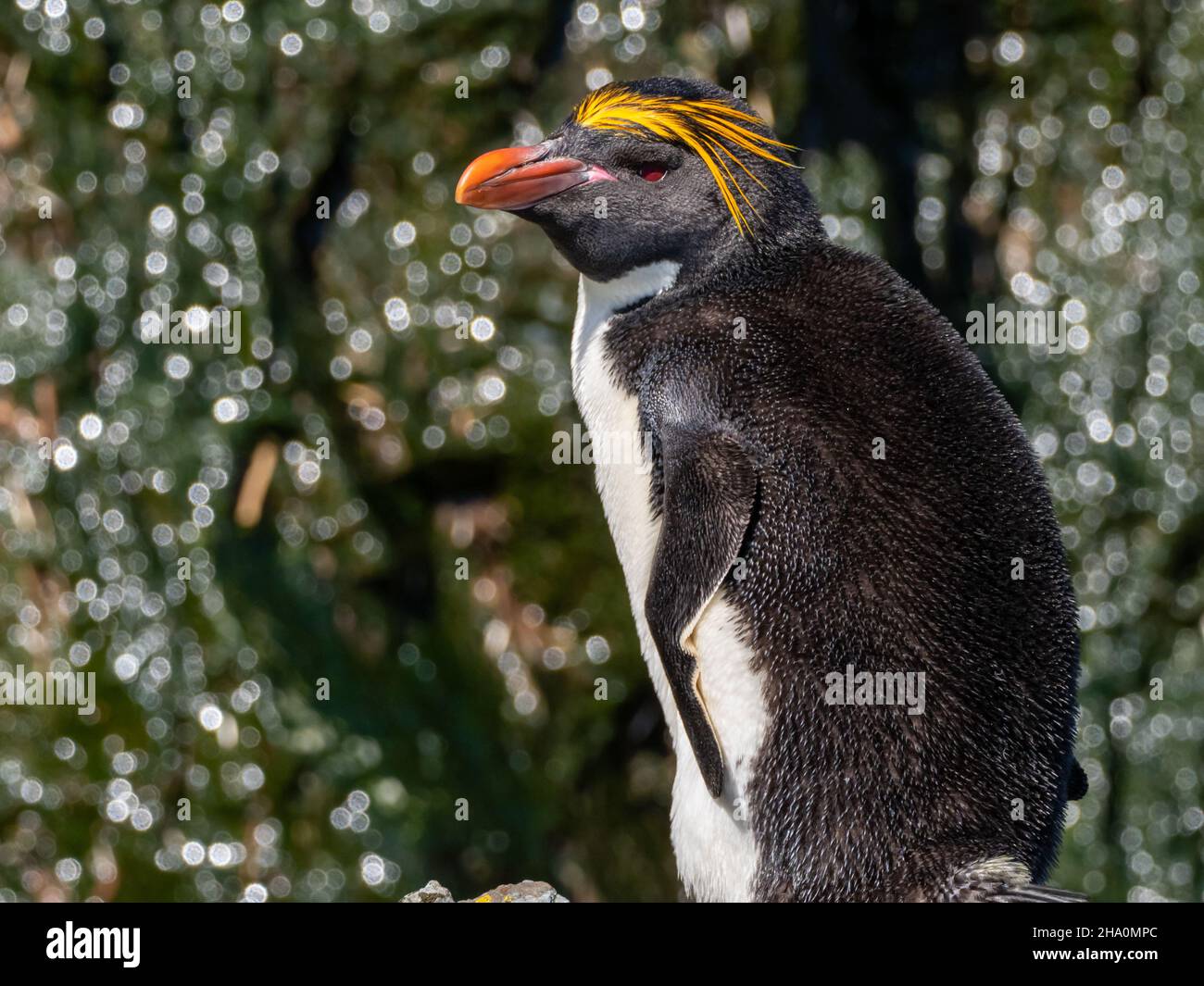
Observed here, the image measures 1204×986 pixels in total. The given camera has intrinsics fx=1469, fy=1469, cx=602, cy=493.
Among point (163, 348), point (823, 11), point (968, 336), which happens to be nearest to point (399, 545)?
point (163, 348)

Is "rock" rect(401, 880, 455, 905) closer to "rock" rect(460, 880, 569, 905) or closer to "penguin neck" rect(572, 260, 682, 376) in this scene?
"rock" rect(460, 880, 569, 905)

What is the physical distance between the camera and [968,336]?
12.7 ft

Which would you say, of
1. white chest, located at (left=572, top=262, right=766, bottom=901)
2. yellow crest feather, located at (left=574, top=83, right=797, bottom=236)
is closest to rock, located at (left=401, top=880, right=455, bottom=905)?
white chest, located at (left=572, top=262, right=766, bottom=901)

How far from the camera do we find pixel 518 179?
102 inches

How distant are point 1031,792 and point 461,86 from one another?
2.71 m

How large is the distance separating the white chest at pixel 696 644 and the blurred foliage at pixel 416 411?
4.54ft

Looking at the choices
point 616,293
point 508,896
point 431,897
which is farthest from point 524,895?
point 616,293

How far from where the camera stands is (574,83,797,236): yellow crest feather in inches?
101

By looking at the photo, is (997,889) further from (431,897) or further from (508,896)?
(431,897)

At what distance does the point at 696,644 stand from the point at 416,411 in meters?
1.90

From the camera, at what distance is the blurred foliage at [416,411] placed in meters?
3.80

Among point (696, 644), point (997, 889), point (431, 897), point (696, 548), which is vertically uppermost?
point (696, 548)

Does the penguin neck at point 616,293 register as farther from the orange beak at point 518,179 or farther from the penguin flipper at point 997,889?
the penguin flipper at point 997,889
